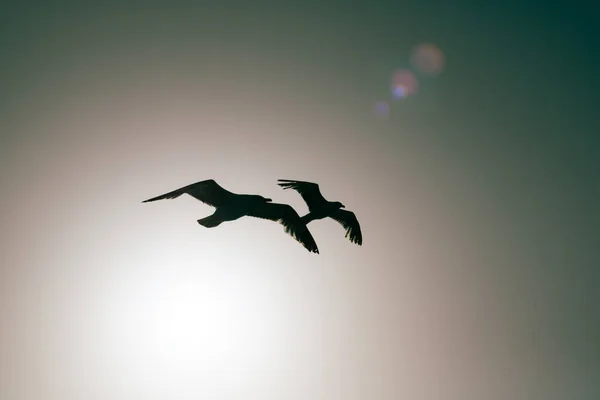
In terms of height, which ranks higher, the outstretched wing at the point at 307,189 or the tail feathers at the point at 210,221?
the outstretched wing at the point at 307,189

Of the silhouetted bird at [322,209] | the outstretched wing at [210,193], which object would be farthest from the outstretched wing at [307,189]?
the outstretched wing at [210,193]

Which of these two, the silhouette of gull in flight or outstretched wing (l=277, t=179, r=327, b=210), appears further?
outstretched wing (l=277, t=179, r=327, b=210)

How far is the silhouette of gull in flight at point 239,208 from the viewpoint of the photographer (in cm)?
1250

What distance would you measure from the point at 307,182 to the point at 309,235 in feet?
6.33

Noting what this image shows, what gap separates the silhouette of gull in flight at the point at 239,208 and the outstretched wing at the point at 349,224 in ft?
4.73

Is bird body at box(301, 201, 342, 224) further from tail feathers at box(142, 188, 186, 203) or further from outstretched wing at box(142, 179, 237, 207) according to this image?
tail feathers at box(142, 188, 186, 203)

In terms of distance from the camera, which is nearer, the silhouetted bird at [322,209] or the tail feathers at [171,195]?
the tail feathers at [171,195]

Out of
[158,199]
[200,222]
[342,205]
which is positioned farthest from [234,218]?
[342,205]

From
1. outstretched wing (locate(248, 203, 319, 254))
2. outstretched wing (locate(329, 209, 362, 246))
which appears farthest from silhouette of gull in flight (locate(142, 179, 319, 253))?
outstretched wing (locate(329, 209, 362, 246))

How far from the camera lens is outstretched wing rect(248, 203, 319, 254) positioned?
14070 millimetres

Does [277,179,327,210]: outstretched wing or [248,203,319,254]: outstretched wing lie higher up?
[277,179,327,210]: outstretched wing

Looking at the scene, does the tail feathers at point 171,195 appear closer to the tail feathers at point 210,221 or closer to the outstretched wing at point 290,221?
the tail feathers at point 210,221

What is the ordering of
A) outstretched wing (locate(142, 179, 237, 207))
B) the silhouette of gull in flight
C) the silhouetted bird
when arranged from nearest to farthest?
the silhouette of gull in flight → outstretched wing (locate(142, 179, 237, 207)) → the silhouetted bird

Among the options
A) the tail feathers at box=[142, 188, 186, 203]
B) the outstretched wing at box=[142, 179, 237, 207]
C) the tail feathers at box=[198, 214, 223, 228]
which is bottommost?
the tail feathers at box=[198, 214, 223, 228]
